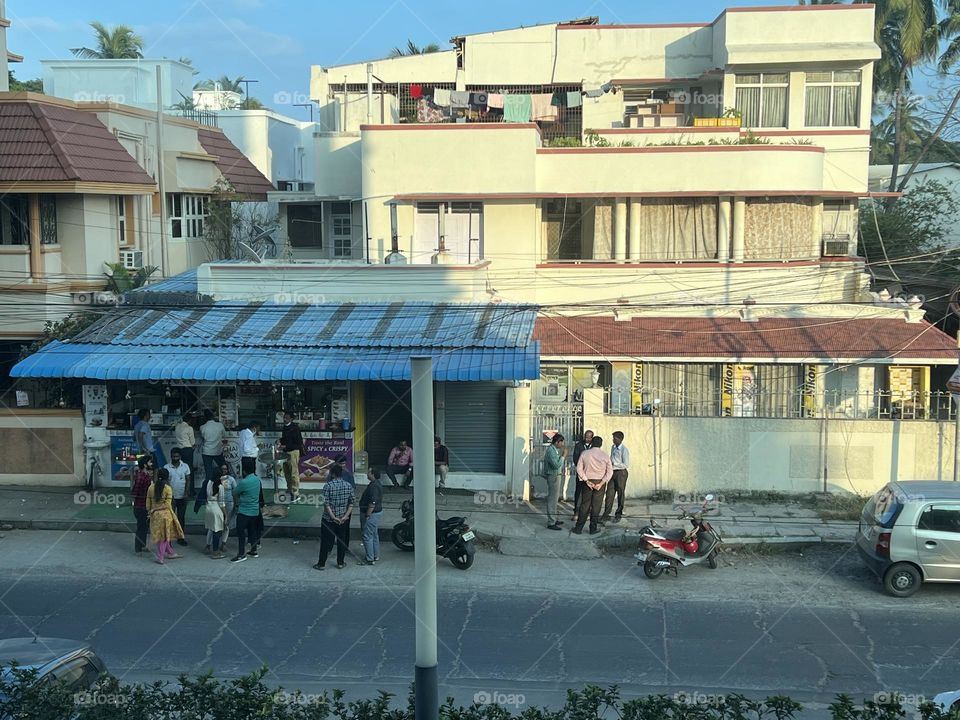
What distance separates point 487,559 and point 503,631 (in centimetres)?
304

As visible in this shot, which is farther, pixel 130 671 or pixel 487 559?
pixel 487 559

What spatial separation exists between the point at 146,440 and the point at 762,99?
15.7m

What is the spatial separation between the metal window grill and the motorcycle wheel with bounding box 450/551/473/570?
13.3m

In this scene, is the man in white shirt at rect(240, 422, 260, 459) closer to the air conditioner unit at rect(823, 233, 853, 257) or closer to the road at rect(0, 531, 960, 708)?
the road at rect(0, 531, 960, 708)

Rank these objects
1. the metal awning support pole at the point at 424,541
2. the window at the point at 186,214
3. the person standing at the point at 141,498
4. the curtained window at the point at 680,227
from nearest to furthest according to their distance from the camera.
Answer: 1. the metal awning support pole at the point at 424,541
2. the person standing at the point at 141,498
3. the curtained window at the point at 680,227
4. the window at the point at 186,214

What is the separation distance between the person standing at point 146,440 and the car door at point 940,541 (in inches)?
502

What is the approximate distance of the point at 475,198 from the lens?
21.4 m

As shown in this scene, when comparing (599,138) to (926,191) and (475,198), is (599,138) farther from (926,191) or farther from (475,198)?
(926,191)

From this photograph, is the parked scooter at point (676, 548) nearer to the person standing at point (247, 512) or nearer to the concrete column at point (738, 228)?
the person standing at point (247, 512)

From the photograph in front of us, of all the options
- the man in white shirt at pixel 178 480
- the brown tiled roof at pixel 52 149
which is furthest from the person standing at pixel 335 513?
the brown tiled roof at pixel 52 149

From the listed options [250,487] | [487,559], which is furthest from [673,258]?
[250,487]

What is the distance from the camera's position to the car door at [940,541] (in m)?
13.4

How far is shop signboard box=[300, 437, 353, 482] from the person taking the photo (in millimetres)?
18719

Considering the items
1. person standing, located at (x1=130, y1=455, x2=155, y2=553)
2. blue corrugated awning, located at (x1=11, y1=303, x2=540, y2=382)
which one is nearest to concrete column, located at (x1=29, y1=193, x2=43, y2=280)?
blue corrugated awning, located at (x1=11, y1=303, x2=540, y2=382)
